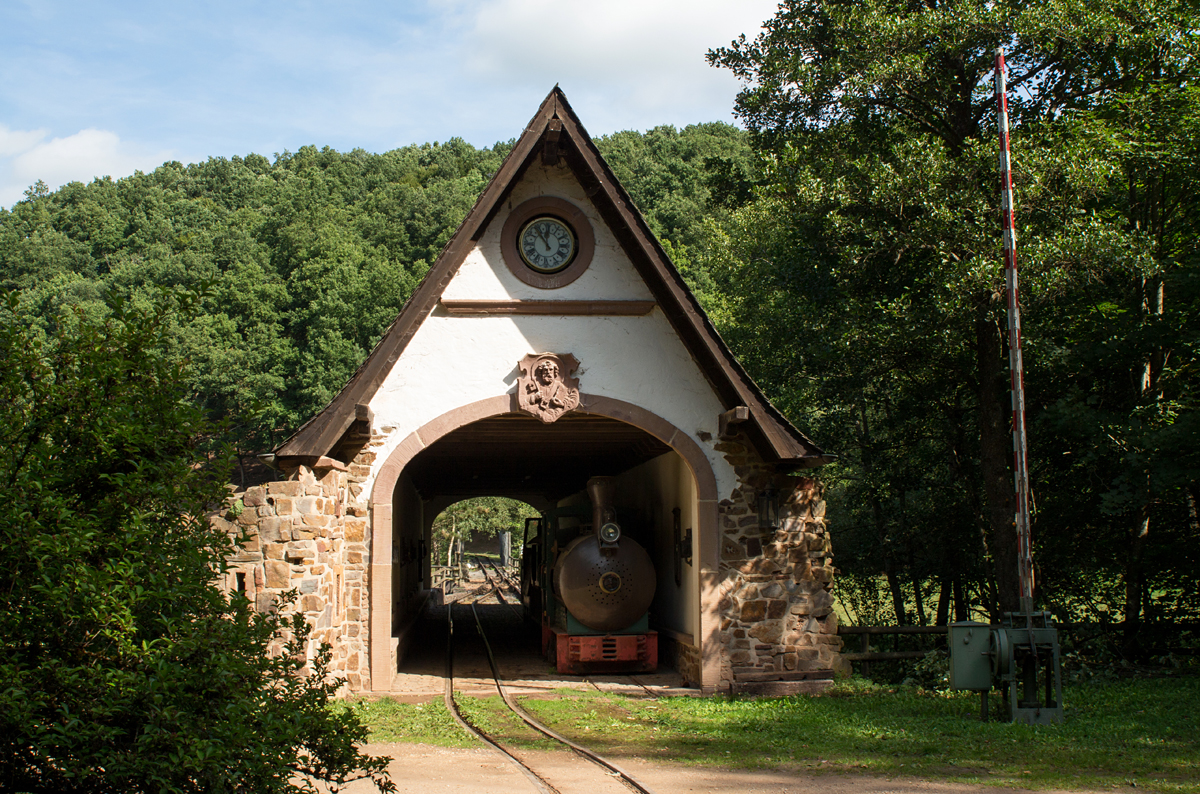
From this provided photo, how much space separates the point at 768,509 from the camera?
1211 cm

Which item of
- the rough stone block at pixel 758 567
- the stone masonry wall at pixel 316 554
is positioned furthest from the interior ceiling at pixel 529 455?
the rough stone block at pixel 758 567

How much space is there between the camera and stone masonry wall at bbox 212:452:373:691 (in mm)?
10383

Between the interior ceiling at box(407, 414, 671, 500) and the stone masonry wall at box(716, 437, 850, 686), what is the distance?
6.51ft

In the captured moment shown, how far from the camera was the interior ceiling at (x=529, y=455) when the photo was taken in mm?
14438

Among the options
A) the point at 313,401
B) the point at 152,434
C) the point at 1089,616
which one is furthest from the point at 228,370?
the point at 152,434

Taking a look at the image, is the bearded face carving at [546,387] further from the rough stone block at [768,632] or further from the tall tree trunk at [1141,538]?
the tall tree trunk at [1141,538]

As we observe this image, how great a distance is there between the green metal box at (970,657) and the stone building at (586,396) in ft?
8.78

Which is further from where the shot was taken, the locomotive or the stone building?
the locomotive

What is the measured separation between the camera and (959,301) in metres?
12.3

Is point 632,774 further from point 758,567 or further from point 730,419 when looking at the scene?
point 730,419

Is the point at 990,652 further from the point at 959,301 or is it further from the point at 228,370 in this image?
the point at 228,370

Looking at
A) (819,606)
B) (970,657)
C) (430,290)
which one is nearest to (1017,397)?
(970,657)

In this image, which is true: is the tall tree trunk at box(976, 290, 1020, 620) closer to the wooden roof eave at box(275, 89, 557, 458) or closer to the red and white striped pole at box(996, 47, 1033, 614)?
the red and white striped pole at box(996, 47, 1033, 614)

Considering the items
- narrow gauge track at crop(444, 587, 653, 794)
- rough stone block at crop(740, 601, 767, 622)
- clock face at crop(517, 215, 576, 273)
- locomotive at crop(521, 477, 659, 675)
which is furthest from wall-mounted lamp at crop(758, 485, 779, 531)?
clock face at crop(517, 215, 576, 273)
